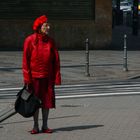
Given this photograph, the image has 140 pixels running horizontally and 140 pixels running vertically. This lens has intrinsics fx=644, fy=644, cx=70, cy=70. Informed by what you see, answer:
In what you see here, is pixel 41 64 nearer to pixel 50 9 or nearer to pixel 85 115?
pixel 85 115

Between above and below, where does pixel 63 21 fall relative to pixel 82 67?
above

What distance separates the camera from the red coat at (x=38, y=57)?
9.15m

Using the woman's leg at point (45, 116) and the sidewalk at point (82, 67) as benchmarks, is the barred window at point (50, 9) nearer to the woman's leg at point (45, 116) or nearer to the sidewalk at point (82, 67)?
the sidewalk at point (82, 67)

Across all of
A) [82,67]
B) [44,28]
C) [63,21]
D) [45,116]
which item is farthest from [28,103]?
[63,21]

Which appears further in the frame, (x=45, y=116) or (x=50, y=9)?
(x=50, y=9)

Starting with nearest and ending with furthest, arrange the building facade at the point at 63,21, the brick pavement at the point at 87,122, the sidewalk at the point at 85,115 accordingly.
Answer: the brick pavement at the point at 87,122 < the sidewalk at the point at 85,115 < the building facade at the point at 63,21

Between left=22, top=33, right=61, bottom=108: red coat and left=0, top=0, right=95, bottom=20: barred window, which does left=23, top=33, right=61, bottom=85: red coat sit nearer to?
left=22, top=33, right=61, bottom=108: red coat

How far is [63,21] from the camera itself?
27156 mm

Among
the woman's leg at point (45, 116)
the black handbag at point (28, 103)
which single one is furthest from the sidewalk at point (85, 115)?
the black handbag at point (28, 103)

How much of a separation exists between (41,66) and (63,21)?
18080mm

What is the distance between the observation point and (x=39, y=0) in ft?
88.4

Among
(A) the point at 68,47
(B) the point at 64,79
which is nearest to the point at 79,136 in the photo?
(B) the point at 64,79

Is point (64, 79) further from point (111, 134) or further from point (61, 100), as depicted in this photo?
point (111, 134)

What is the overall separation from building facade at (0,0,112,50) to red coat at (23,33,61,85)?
1755cm
